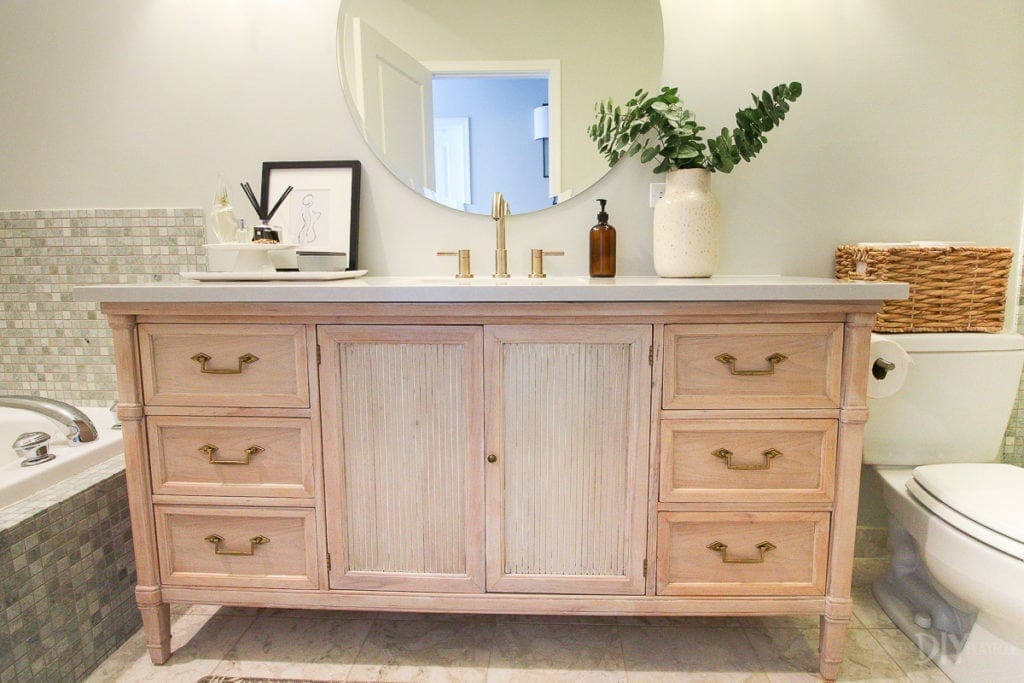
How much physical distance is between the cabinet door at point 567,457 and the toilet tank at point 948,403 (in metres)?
0.73

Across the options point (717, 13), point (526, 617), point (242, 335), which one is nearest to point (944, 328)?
point (717, 13)

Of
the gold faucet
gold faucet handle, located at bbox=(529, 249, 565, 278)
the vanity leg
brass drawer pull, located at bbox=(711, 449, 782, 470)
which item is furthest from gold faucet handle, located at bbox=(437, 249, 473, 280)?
the vanity leg

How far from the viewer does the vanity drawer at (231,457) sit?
1205 millimetres

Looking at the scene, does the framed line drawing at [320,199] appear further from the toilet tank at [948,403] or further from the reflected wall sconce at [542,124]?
the toilet tank at [948,403]

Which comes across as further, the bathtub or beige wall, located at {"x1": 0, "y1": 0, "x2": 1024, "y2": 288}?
beige wall, located at {"x1": 0, "y1": 0, "x2": 1024, "y2": 288}

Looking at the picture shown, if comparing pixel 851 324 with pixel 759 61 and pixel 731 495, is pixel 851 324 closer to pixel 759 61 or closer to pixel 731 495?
pixel 731 495

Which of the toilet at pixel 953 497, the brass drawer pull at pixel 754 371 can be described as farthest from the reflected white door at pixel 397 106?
the toilet at pixel 953 497

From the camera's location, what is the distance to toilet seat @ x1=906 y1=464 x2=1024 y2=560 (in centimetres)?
106

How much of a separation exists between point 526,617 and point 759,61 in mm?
1703

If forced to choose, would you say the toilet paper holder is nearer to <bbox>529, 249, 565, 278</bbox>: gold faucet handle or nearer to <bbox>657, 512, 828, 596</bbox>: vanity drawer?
<bbox>657, 512, 828, 596</bbox>: vanity drawer

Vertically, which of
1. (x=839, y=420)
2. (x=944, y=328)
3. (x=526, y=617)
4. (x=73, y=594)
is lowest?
(x=526, y=617)

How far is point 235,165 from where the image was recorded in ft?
5.47

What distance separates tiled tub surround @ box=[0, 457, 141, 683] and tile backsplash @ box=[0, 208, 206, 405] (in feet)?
1.69

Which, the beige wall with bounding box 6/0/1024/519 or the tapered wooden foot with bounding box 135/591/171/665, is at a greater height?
the beige wall with bounding box 6/0/1024/519
